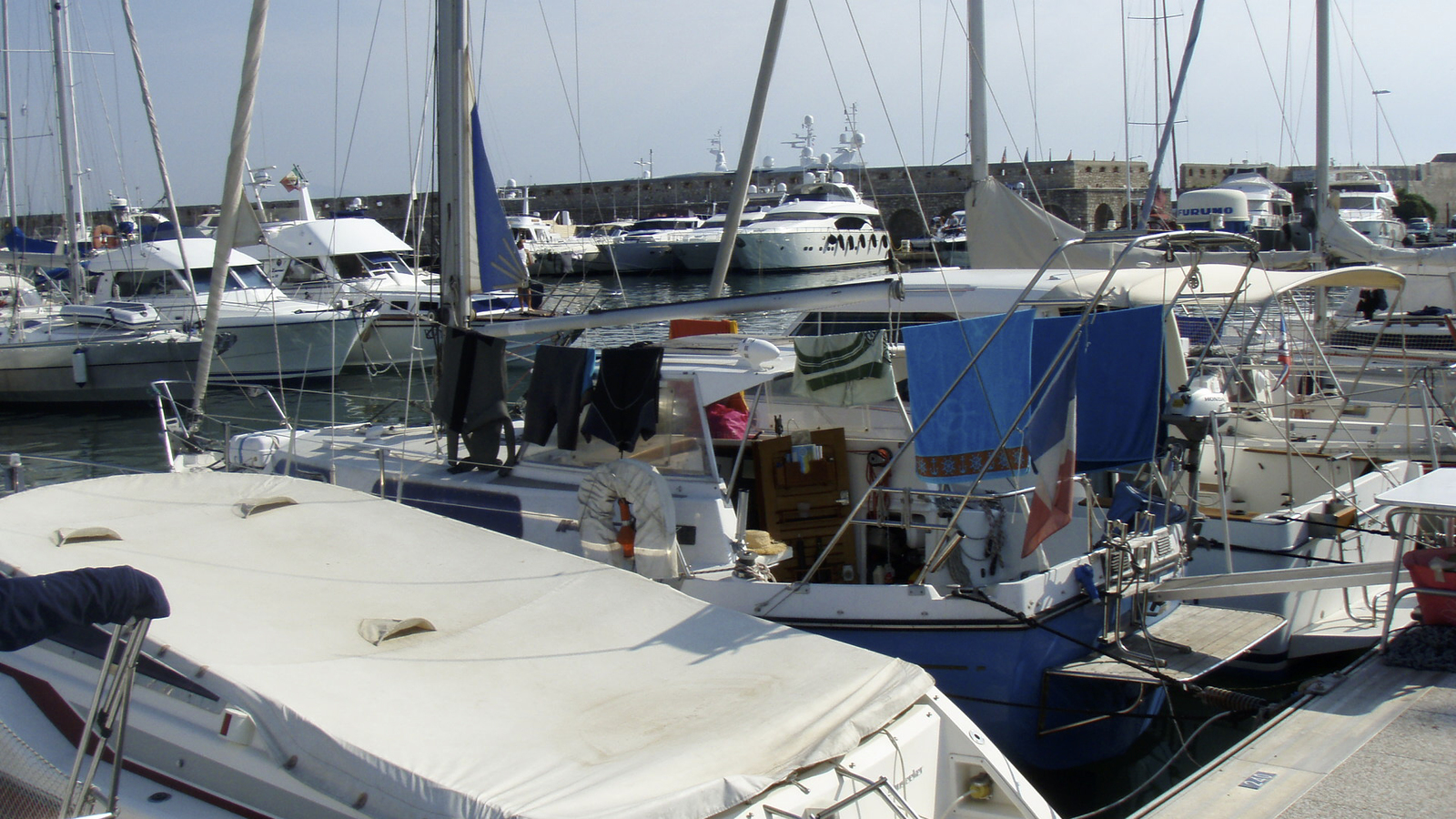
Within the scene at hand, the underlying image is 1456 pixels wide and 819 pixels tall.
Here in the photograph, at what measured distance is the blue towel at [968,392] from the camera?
6.82 m

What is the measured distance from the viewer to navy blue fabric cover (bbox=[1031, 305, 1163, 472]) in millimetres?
7789

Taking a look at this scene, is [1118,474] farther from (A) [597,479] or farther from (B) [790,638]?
(B) [790,638]

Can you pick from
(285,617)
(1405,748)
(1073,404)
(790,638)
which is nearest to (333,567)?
(285,617)

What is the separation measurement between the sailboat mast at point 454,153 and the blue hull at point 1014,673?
417 cm

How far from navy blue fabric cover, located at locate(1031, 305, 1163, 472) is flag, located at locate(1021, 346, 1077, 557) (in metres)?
1.11

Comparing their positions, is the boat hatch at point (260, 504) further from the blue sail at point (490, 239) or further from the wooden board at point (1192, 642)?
the wooden board at point (1192, 642)

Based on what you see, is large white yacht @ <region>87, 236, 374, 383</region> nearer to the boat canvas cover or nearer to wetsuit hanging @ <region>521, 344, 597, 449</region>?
wetsuit hanging @ <region>521, 344, 597, 449</region>

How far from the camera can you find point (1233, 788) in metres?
5.16

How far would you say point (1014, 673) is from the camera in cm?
686

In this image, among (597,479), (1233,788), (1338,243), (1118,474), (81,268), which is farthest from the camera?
(81,268)

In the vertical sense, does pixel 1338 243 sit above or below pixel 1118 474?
above

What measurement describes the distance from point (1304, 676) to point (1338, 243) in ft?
37.7

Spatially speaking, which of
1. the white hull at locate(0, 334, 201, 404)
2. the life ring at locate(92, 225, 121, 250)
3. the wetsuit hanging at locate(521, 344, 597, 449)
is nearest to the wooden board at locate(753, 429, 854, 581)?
the wetsuit hanging at locate(521, 344, 597, 449)

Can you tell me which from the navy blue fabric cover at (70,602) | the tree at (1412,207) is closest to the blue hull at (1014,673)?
the navy blue fabric cover at (70,602)
